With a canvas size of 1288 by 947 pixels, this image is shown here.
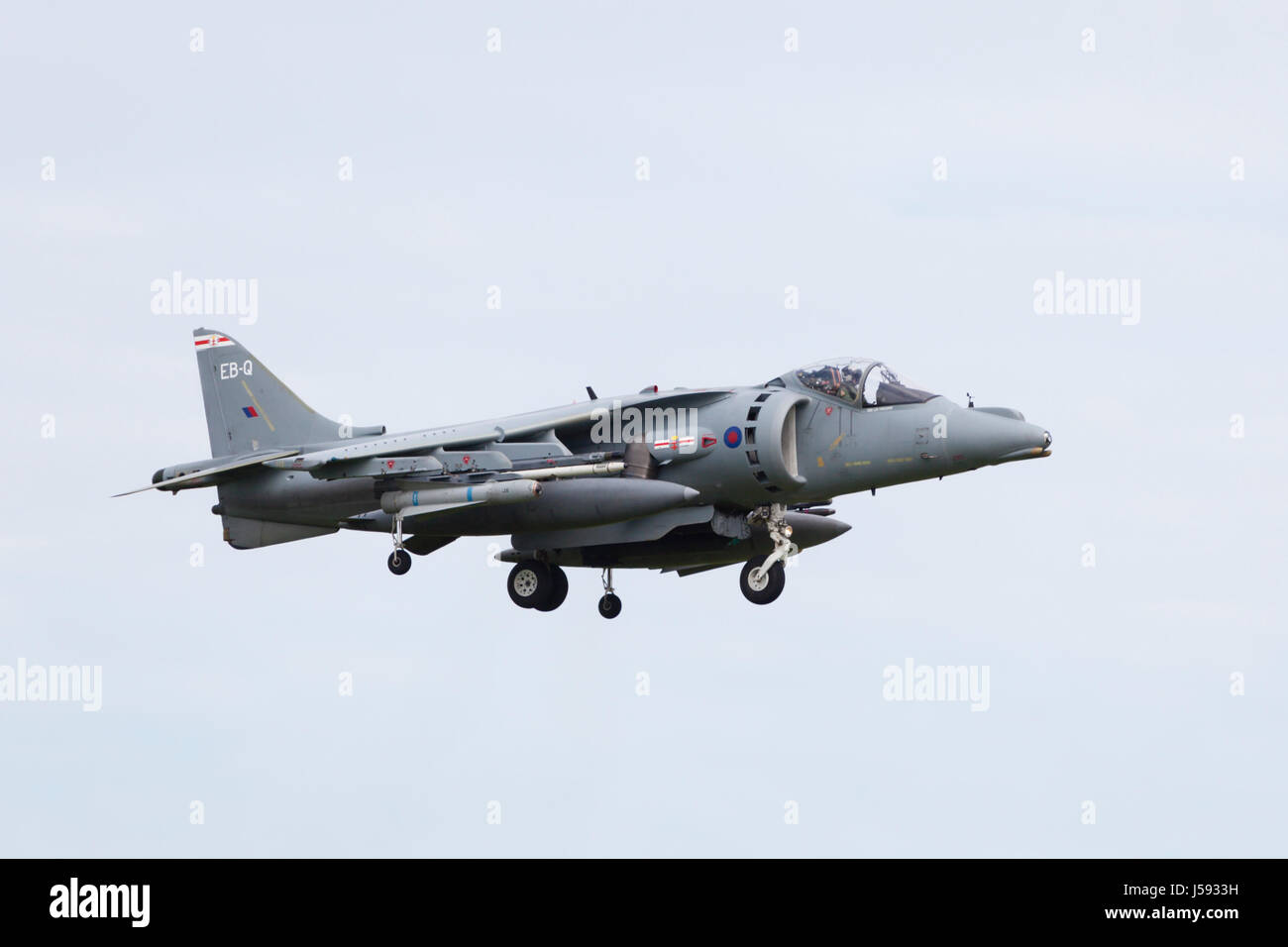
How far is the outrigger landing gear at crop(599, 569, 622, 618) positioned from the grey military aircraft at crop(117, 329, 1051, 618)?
42cm

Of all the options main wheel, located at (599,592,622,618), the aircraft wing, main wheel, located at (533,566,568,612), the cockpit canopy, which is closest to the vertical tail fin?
the aircraft wing

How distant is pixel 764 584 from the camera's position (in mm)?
27625

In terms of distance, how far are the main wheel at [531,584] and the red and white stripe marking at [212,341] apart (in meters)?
5.53

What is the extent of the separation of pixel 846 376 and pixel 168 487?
9268mm

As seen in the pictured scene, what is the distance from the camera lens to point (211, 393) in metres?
30.4

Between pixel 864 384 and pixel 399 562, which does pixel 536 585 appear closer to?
pixel 399 562

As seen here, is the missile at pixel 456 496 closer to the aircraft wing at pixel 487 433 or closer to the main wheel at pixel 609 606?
the aircraft wing at pixel 487 433

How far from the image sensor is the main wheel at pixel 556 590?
2938 cm

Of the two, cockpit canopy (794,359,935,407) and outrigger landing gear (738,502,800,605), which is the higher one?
cockpit canopy (794,359,935,407)

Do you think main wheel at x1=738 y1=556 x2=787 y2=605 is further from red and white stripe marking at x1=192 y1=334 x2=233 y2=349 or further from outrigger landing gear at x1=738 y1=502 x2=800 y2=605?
red and white stripe marking at x1=192 y1=334 x2=233 y2=349

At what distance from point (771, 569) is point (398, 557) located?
4862mm

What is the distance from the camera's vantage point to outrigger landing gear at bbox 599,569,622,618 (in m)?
→ 29.8

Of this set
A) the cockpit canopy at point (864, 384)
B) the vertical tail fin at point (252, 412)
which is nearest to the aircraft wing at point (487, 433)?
the cockpit canopy at point (864, 384)

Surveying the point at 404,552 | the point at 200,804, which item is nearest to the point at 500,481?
the point at 404,552
